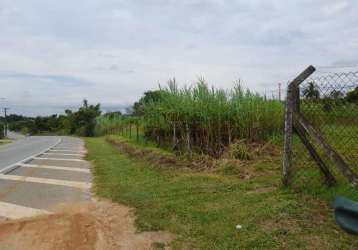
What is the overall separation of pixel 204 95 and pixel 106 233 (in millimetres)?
6759

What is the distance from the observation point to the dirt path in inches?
149

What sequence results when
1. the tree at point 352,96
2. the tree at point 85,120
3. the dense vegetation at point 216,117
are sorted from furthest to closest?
the tree at point 85,120, the dense vegetation at point 216,117, the tree at point 352,96

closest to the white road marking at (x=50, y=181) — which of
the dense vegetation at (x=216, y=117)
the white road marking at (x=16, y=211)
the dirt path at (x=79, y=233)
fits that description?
the white road marking at (x=16, y=211)

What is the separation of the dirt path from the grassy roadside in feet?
0.81

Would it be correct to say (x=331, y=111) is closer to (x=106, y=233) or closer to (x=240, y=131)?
(x=106, y=233)

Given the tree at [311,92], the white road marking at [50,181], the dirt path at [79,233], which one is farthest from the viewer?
the white road marking at [50,181]

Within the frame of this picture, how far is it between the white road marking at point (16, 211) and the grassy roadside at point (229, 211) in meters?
1.27

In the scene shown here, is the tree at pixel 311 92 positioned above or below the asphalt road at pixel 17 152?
above

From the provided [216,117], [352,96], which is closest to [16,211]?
[352,96]

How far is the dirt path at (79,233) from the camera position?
3.78 metres

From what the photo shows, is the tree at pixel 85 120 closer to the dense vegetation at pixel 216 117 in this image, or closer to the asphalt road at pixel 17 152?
the asphalt road at pixel 17 152

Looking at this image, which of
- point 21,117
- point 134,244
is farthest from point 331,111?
point 21,117

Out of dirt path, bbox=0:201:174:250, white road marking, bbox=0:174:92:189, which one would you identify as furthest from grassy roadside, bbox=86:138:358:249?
white road marking, bbox=0:174:92:189

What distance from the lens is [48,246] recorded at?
3.73 metres
